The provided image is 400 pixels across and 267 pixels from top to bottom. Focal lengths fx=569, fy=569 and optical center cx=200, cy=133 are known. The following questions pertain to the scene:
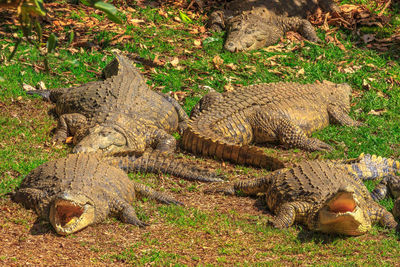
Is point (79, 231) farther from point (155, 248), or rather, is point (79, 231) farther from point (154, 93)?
point (154, 93)

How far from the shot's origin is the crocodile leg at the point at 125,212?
567 cm

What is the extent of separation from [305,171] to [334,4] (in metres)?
7.90

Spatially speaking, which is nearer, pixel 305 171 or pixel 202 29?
pixel 305 171

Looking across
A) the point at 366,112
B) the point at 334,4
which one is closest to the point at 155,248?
the point at 366,112

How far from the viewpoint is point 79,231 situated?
539 cm

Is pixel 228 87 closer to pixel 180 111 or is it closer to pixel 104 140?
pixel 180 111

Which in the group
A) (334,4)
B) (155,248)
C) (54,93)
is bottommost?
(54,93)

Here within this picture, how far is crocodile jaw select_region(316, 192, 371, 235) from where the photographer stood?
531 centimetres

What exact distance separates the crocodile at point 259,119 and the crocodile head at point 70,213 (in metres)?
2.65

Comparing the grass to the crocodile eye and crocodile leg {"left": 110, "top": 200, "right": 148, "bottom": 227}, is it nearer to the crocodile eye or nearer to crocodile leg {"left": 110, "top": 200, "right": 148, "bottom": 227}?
crocodile leg {"left": 110, "top": 200, "right": 148, "bottom": 227}

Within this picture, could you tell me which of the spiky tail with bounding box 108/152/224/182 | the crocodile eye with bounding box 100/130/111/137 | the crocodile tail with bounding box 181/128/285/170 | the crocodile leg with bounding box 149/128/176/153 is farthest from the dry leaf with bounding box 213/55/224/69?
the spiky tail with bounding box 108/152/224/182

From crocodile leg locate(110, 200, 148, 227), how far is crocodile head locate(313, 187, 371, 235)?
1762 mm

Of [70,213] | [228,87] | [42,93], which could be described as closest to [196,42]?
[228,87]

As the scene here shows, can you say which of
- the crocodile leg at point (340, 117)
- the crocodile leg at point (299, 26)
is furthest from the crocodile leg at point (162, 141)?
the crocodile leg at point (299, 26)
